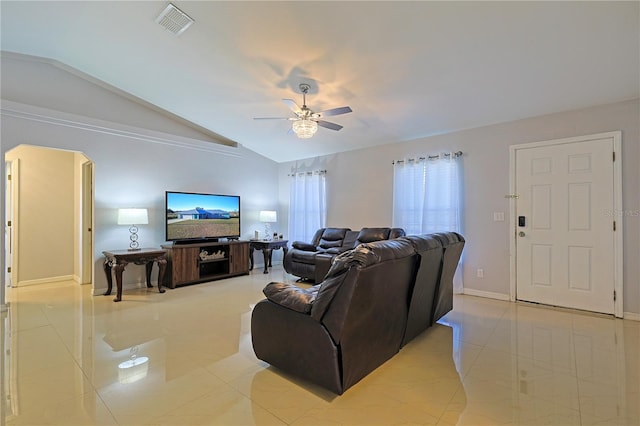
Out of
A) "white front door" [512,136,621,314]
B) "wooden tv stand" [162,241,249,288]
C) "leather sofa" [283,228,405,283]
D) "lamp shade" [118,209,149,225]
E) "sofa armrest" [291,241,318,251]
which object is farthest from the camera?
"sofa armrest" [291,241,318,251]

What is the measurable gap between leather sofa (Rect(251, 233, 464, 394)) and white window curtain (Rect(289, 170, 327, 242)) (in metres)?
3.79

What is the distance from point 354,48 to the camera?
3.05 metres

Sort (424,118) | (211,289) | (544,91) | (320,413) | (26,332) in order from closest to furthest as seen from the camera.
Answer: (320,413) → (26,332) → (544,91) → (424,118) → (211,289)

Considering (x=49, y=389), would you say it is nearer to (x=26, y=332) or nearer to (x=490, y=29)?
(x=26, y=332)

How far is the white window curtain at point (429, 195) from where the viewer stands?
4.50 m

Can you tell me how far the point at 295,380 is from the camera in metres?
2.13

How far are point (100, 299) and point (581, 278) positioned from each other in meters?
6.26

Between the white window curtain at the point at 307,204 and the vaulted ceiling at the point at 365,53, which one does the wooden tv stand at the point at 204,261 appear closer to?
the white window curtain at the point at 307,204

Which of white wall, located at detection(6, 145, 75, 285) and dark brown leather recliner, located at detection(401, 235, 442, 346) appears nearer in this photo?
dark brown leather recliner, located at detection(401, 235, 442, 346)

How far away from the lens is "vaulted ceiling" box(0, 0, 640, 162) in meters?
2.61

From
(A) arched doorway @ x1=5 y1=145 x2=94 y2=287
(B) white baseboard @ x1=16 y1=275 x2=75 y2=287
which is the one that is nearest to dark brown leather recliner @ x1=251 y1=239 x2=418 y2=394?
(A) arched doorway @ x1=5 y1=145 x2=94 y2=287

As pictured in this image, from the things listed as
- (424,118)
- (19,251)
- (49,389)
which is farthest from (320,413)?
(19,251)

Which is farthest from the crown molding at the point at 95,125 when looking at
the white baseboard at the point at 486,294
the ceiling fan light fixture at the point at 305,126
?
the white baseboard at the point at 486,294

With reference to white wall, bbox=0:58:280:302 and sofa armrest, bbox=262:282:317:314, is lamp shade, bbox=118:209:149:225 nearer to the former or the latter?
white wall, bbox=0:58:280:302
